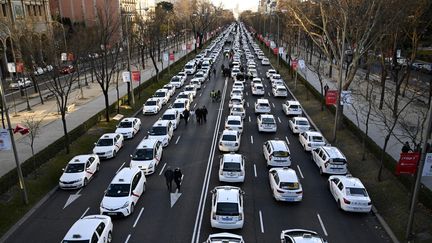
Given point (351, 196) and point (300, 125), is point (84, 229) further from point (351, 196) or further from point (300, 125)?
point (300, 125)

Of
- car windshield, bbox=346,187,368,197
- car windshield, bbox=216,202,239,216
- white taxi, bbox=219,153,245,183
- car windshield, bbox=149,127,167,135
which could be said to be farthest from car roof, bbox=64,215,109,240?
car windshield, bbox=149,127,167,135

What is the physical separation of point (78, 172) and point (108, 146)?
4.60m

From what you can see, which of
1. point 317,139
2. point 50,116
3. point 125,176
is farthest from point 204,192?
point 50,116

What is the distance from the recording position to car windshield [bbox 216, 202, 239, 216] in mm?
17078

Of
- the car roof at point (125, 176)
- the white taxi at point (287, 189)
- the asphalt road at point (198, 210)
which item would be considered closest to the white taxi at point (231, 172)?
the asphalt road at point (198, 210)

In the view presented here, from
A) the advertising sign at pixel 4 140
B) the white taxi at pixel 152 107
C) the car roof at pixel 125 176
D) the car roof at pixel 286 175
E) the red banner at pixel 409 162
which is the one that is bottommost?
the white taxi at pixel 152 107

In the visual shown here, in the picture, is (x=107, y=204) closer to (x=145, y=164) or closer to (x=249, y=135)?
(x=145, y=164)

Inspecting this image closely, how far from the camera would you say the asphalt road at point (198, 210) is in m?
17.2

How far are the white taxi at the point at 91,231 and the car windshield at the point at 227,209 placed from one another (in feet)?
15.7

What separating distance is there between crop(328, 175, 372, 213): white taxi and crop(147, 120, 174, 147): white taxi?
44.2 ft

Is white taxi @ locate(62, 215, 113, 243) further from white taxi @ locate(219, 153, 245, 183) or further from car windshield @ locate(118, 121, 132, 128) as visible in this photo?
car windshield @ locate(118, 121, 132, 128)

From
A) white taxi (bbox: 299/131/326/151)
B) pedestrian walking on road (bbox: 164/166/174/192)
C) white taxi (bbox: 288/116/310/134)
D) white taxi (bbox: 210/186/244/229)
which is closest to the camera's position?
white taxi (bbox: 210/186/244/229)

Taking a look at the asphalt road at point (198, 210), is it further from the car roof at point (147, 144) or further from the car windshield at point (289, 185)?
the car roof at point (147, 144)

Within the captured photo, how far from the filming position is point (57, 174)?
2369 cm
